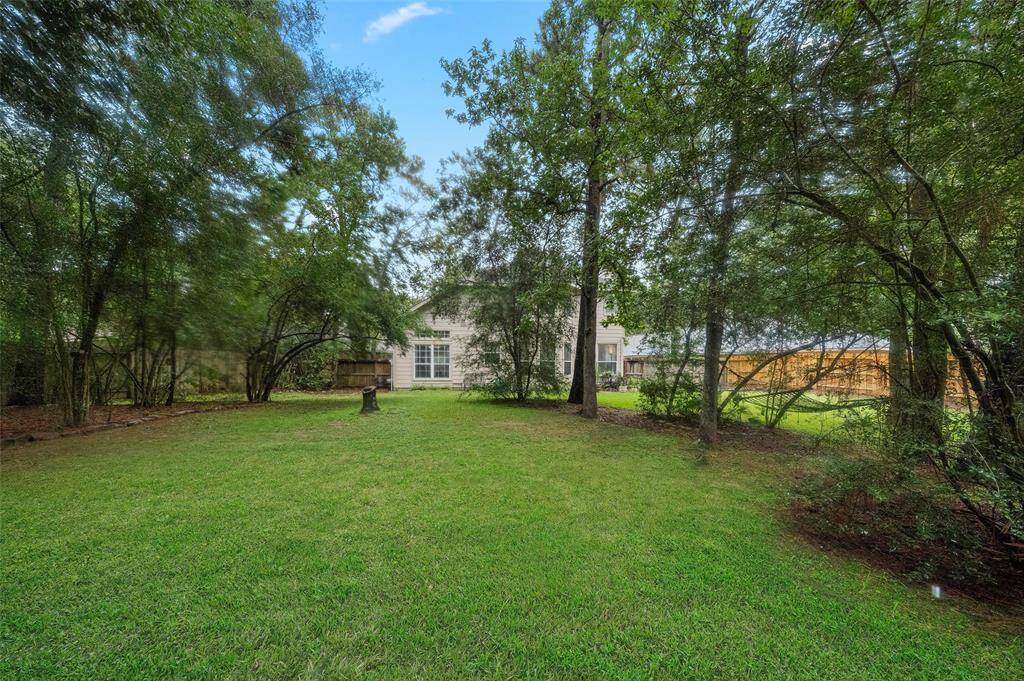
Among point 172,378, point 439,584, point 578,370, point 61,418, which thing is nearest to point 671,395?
point 578,370

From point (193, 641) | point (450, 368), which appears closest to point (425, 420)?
point (193, 641)

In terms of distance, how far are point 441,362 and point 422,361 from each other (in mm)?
782

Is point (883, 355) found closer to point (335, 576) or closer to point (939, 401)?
point (939, 401)

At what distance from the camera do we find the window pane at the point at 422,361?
1513 centimetres

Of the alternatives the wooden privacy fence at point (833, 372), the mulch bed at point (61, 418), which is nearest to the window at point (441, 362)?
the mulch bed at point (61, 418)

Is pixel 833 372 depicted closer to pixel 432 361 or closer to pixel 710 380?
pixel 710 380

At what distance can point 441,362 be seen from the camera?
15.4m

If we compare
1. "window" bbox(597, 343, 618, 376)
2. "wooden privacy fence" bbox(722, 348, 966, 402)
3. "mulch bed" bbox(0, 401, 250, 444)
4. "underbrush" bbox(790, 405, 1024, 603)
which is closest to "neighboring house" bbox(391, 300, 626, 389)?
"window" bbox(597, 343, 618, 376)

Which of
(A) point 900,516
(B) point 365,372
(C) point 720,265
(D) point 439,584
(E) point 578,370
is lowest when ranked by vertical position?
(D) point 439,584

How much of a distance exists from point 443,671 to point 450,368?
14157mm

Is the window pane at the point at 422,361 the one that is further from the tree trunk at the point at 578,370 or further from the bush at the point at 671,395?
the bush at the point at 671,395

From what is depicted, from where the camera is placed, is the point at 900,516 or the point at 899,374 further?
the point at 899,374

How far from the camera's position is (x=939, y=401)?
214 centimetres

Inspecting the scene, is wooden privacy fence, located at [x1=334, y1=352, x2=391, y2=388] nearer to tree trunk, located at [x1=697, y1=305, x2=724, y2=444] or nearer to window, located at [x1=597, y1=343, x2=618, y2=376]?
window, located at [x1=597, y1=343, x2=618, y2=376]
